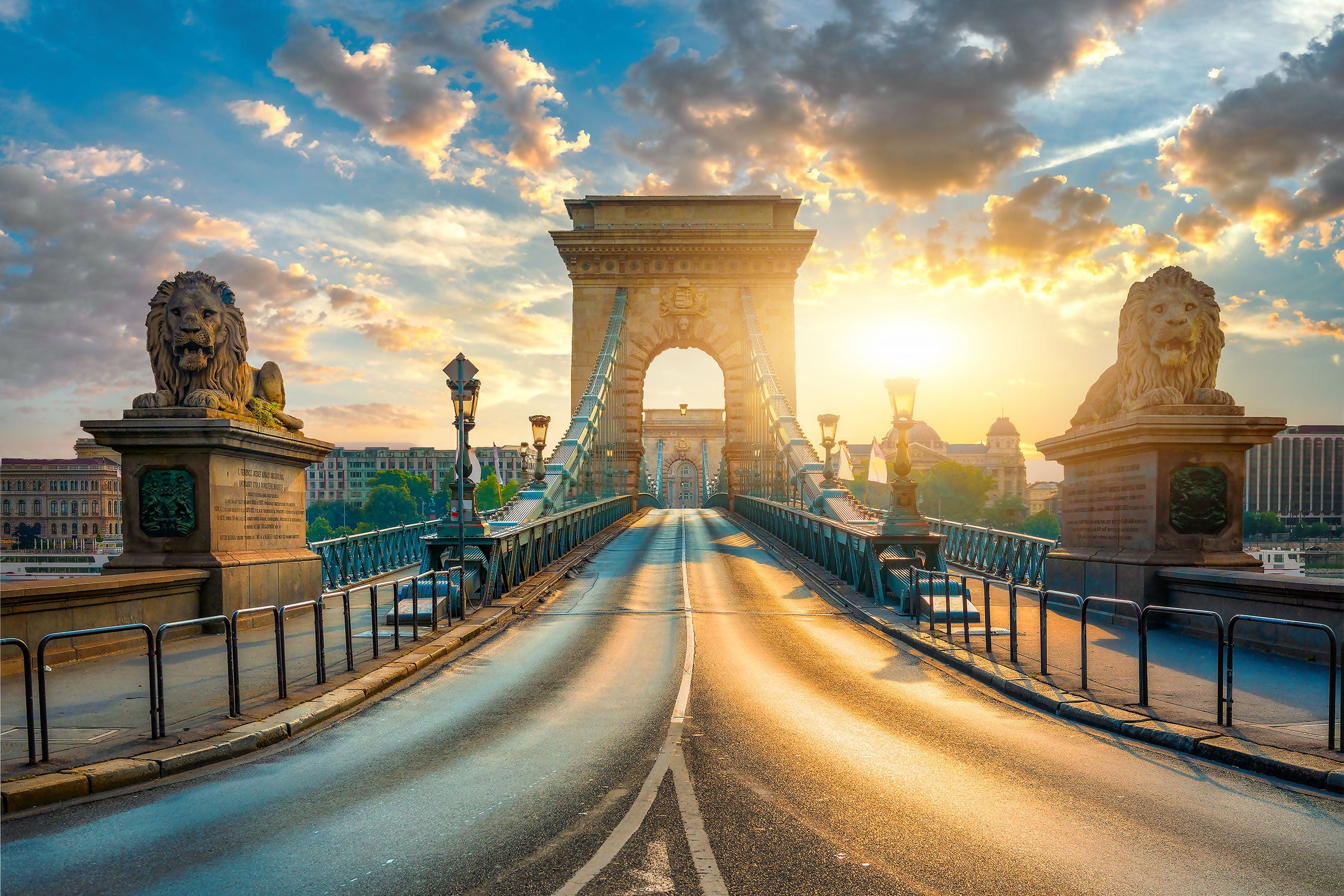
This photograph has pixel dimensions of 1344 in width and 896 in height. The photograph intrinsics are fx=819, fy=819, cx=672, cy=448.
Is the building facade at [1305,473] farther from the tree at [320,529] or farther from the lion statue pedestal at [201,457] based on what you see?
the lion statue pedestal at [201,457]

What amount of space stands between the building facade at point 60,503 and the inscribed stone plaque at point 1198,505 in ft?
149

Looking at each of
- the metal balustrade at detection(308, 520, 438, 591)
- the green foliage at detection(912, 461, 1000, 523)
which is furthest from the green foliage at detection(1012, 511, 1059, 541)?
the metal balustrade at detection(308, 520, 438, 591)

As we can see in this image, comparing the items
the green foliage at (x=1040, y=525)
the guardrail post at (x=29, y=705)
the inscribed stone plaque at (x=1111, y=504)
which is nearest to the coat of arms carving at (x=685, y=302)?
the inscribed stone plaque at (x=1111, y=504)

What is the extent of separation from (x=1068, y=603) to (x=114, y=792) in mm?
12942

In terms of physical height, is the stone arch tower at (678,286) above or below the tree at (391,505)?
above

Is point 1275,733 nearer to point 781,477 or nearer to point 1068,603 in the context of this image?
point 1068,603

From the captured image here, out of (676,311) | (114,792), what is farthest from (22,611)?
(676,311)

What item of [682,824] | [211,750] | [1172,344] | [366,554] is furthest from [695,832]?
[366,554]

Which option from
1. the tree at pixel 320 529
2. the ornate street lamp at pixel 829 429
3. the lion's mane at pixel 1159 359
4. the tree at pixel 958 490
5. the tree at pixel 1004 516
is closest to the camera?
Result: the lion's mane at pixel 1159 359

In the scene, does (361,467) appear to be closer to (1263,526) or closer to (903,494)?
(1263,526)

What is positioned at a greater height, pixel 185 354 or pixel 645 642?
pixel 185 354

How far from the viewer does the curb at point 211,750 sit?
538 cm

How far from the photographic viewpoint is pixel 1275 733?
21.1ft

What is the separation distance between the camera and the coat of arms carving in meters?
48.8
